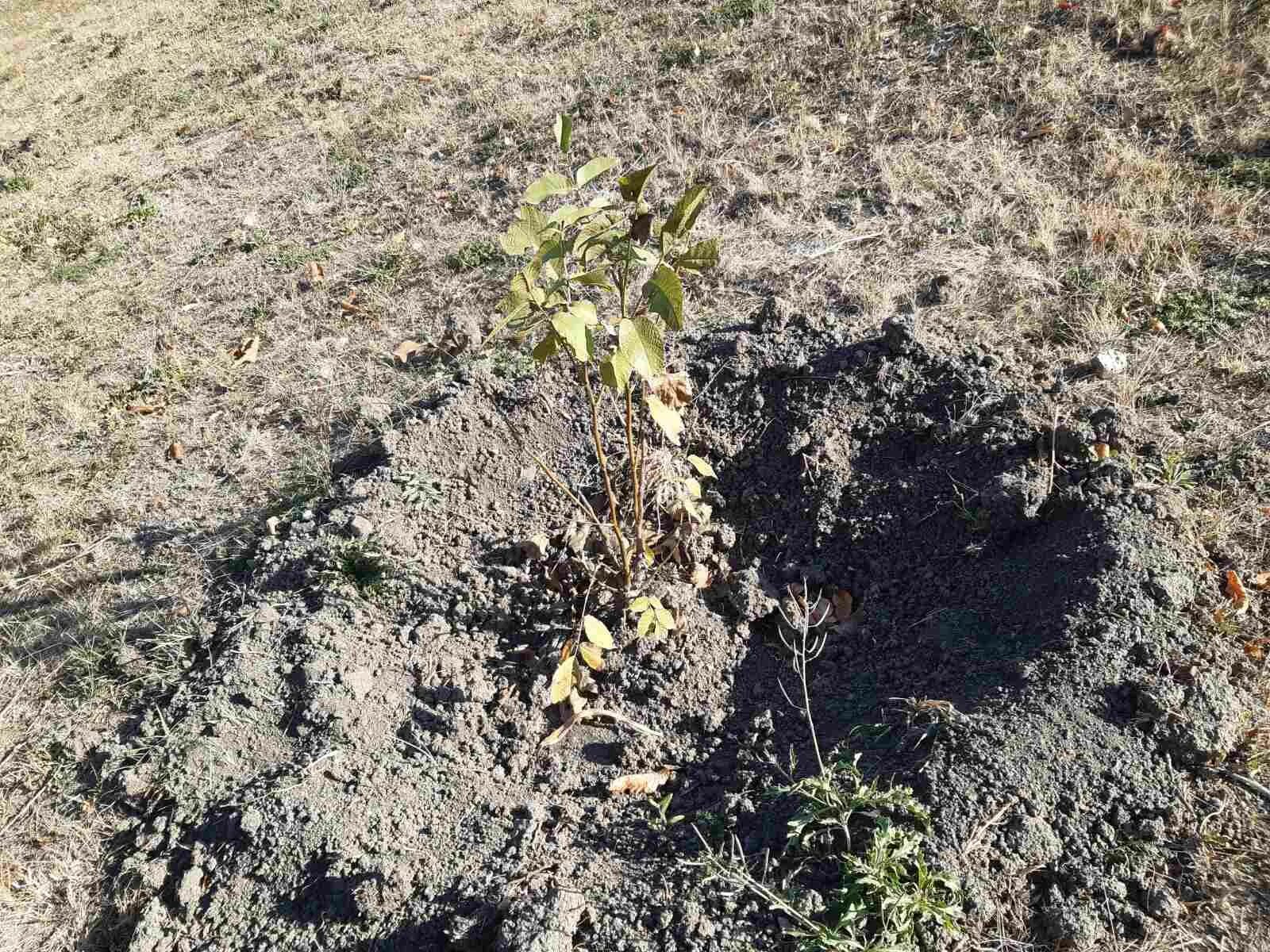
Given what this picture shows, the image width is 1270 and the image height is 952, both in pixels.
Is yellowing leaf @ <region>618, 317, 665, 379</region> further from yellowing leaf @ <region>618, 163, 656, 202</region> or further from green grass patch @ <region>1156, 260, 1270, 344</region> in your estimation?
green grass patch @ <region>1156, 260, 1270, 344</region>

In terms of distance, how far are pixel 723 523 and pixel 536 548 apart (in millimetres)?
669

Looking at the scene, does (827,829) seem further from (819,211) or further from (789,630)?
(819,211)

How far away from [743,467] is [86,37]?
12.3 meters

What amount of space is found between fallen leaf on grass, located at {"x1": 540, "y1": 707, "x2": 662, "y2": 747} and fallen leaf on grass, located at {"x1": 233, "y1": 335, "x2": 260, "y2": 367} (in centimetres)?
313

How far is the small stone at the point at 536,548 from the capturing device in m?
2.78

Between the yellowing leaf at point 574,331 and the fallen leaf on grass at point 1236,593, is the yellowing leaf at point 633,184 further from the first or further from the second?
the fallen leaf on grass at point 1236,593

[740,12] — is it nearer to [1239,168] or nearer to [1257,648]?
[1239,168]

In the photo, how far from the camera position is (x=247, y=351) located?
4508 mm

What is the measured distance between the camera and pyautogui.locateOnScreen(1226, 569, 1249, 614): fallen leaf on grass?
2.32 m

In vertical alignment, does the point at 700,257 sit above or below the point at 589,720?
above

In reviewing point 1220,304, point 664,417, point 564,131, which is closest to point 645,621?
point 664,417

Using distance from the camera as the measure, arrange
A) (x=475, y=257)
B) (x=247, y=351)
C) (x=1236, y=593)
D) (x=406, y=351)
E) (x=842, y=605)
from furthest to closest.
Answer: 1. (x=475, y=257)
2. (x=247, y=351)
3. (x=406, y=351)
4. (x=842, y=605)
5. (x=1236, y=593)

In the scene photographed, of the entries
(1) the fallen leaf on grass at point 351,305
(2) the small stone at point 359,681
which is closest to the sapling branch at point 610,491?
(2) the small stone at point 359,681

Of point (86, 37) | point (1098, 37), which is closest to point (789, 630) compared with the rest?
point (1098, 37)
